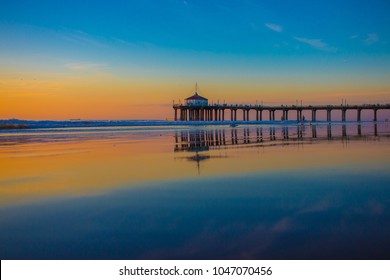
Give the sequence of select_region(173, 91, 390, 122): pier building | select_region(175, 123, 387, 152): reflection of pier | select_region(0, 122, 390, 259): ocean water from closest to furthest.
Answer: select_region(0, 122, 390, 259): ocean water
select_region(175, 123, 387, 152): reflection of pier
select_region(173, 91, 390, 122): pier building

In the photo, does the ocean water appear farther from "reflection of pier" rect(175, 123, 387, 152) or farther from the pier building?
the pier building

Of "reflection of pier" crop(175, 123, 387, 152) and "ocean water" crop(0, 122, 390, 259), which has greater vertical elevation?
"reflection of pier" crop(175, 123, 387, 152)

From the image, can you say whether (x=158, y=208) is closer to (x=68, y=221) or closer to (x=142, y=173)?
(x=68, y=221)

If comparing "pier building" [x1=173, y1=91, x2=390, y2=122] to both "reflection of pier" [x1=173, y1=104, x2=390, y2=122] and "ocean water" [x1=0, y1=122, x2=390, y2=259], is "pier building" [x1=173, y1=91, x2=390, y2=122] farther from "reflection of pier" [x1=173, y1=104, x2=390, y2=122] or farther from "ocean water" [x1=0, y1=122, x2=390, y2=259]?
"ocean water" [x1=0, y1=122, x2=390, y2=259]

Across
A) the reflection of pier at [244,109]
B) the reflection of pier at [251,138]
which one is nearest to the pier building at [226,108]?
the reflection of pier at [244,109]

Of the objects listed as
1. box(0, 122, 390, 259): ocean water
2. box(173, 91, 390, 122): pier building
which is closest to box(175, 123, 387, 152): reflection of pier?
box(0, 122, 390, 259): ocean water

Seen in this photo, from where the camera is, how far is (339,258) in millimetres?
4227

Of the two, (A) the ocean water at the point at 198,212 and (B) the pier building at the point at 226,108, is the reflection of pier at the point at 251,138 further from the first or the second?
(B) the pier building at the point at 226,108

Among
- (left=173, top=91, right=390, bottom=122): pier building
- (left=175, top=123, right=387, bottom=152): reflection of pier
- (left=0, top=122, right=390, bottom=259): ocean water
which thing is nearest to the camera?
(left=0, top=122, right=390, bottom=259): ocean water

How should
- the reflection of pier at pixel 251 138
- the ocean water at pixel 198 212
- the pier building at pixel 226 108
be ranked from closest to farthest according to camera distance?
the ocean water at pixel 198 212 → the reflection of pier at pixel 251 138 → the pier building at pixel 226 108

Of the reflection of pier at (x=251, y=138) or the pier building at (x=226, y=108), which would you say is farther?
the pier building at (x=226, y=108)

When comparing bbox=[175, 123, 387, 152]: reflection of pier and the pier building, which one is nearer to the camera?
bbox=[175, 123, 387, 152]: reflection of pier
